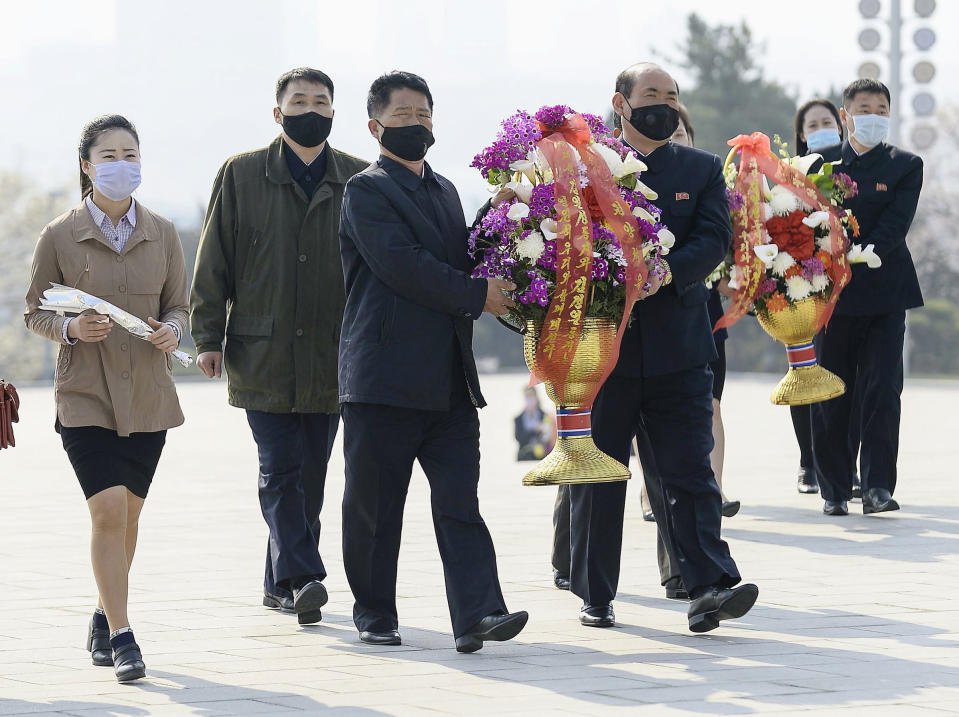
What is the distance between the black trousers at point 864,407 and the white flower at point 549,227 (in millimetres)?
4286

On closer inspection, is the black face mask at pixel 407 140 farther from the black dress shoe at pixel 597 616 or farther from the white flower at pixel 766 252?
the white flower at pixel 766 252

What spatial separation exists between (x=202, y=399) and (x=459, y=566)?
25.8 meters

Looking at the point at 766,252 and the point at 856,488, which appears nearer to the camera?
the point at 766,252

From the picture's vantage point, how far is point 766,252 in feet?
28.6

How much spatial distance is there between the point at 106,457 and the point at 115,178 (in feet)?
3.39

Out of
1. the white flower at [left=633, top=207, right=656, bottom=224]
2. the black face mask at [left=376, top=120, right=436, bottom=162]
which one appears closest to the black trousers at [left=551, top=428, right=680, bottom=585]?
the white flower at [left=633, top=207, right=656, bottom=224]

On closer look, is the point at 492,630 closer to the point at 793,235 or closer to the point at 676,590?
the point at 676,590

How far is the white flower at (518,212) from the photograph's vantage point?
629cm

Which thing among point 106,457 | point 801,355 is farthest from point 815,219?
point 106,457

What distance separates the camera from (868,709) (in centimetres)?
524

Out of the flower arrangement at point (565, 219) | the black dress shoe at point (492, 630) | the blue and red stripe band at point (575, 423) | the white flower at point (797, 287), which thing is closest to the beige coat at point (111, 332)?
the flower arrangement at point (565, 219)

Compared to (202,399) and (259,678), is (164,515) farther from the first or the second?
(202,399)

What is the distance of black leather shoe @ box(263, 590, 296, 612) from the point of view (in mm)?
7406

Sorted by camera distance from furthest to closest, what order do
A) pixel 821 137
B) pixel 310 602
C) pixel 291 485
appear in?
1. pixel 821 137
2. pixel 291 485
3. pixel 310 602
